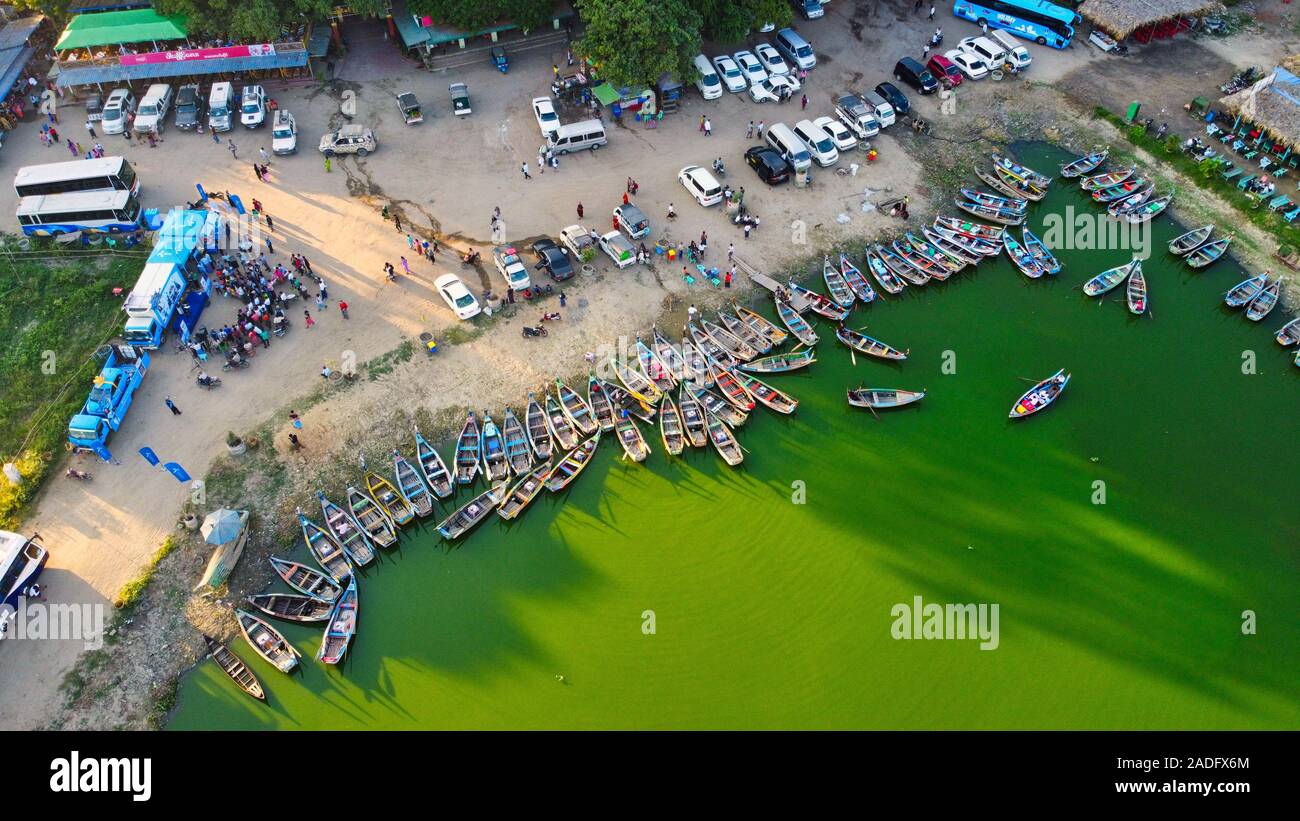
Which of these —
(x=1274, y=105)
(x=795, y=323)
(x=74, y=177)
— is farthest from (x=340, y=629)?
(x=1274, y=105)

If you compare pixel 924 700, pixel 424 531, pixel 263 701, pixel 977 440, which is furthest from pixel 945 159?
pixel 263 701

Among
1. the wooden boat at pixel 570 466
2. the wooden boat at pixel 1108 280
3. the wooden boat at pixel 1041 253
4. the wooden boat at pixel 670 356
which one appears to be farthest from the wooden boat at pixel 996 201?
the wooden boat at pixel 570 466

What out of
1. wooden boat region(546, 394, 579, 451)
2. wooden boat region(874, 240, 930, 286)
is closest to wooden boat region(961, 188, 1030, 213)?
wooden boat region(874, 240, 930, 286)

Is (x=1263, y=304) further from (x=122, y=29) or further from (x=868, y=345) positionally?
(x=122, y=29)

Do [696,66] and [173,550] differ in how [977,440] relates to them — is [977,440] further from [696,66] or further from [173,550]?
[173,550]

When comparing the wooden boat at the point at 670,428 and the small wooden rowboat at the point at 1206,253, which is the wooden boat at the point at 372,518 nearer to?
the wooden boat at the point at 670,428

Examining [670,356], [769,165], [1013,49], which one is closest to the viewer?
[670,356]
